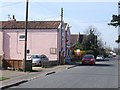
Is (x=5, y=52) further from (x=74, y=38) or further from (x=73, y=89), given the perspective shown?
(x=74, y=38)

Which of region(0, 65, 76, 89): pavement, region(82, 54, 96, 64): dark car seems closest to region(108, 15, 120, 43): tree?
region(82, 54, 96, 64): dark car

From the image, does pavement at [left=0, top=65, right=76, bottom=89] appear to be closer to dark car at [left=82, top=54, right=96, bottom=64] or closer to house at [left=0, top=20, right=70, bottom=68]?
dark car at [left=82, top=54, right=96, bottom=64]

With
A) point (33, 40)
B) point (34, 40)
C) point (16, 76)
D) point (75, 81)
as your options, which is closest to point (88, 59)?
point (34, 40)

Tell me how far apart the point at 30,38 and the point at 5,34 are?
4.12 meters

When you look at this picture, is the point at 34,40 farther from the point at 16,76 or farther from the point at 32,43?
the point at 16,76

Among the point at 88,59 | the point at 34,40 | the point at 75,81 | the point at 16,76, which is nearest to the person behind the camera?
the point at 75,81

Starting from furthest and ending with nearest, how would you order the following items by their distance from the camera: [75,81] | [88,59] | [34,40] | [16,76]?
[34,40] < [88,59] < [16,76] < [75,81]

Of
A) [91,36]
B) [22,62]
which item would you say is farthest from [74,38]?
[22,62]

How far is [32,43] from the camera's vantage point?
61.8 m

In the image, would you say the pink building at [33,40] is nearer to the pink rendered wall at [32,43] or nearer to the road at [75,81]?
the pink rendered wall at [32,43]

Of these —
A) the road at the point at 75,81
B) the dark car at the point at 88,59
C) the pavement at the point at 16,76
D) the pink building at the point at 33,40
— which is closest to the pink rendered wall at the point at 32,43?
the pink building at the point at 33,40

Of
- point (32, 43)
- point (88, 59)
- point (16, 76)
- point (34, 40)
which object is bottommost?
point (16, 76)

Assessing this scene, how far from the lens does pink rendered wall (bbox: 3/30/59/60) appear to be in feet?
200

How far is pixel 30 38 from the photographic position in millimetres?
61906
